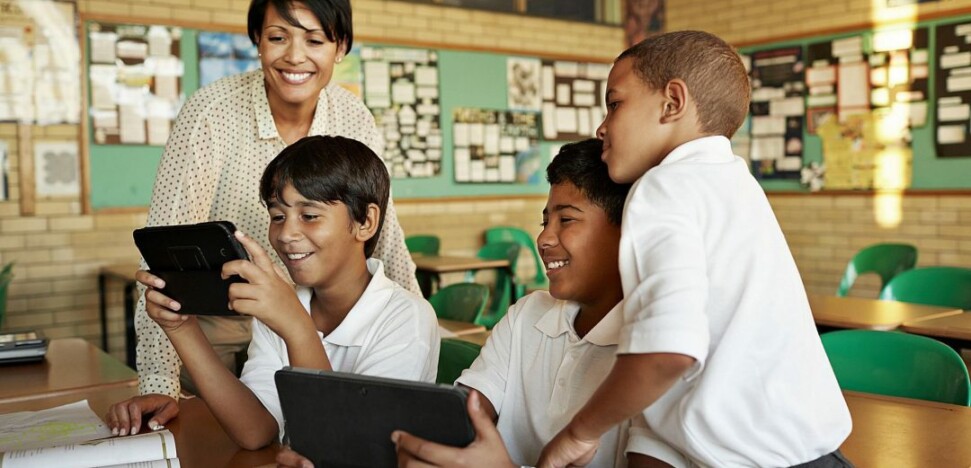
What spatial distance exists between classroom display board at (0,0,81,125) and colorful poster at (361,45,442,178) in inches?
73.5

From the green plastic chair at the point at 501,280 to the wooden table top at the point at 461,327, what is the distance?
5.73 feet

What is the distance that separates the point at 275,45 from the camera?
6.65 ft

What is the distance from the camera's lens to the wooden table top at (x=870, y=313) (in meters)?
3.21

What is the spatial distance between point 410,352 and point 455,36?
518 centimetres

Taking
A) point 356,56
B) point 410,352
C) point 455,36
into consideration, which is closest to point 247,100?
point 410,352

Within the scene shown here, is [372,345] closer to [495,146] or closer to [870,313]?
[870,313]

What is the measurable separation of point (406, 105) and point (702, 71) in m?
5.23

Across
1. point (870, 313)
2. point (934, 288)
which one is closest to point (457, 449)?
point (870, 313)

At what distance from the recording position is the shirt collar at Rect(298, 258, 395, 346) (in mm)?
1708

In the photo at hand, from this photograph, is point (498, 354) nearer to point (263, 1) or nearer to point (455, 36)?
point (263, 1)

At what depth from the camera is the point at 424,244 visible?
614cm

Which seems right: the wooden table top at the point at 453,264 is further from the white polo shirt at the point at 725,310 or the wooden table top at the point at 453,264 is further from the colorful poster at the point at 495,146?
the white polo shirt at the point at 725,310

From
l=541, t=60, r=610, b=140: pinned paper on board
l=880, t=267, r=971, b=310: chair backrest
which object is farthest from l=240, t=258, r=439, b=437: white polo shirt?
l=541, t=60, r=610, b=140: pinned paper on board

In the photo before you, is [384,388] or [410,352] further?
[410,352]
